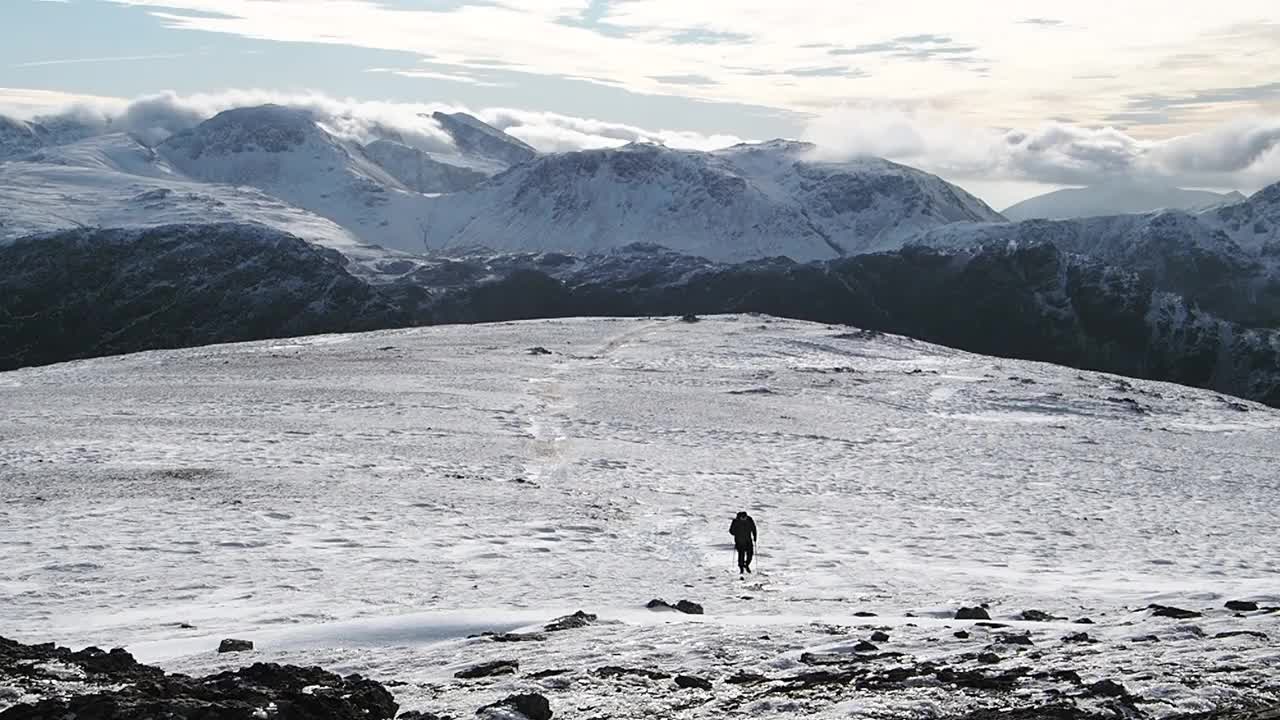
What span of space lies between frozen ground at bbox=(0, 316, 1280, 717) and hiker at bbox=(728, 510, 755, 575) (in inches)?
34.1

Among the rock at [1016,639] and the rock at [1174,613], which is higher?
the rock at [1016,639]

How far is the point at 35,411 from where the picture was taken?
4372 cm

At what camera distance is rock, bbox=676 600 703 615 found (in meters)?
18.4

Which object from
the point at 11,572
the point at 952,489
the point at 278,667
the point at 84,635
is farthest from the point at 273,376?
the point at 278,667

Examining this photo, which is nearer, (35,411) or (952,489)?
(952,489)

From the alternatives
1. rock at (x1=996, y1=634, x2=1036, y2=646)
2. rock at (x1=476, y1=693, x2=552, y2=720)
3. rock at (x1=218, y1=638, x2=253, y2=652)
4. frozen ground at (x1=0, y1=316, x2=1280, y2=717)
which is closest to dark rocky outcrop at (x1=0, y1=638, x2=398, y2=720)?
frozen ground at (x1=0, y1=316, x2=1280, y2=717)

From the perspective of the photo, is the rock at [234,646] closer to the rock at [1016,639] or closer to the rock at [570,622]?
the rock at [570,622]

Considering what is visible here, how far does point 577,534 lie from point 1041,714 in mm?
15788

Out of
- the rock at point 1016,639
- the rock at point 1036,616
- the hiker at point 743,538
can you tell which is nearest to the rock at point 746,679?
the rock at point 1016,639

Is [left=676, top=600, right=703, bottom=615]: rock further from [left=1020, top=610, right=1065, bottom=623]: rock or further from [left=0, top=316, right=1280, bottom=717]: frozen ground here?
[left=1020, top=610, right=1065, bottom=623]: rock

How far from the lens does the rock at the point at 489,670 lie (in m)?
13.9

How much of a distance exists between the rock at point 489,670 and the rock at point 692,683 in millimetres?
2028

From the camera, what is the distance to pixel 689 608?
18.6 metres

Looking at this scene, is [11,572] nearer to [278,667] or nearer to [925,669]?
[278,667]
